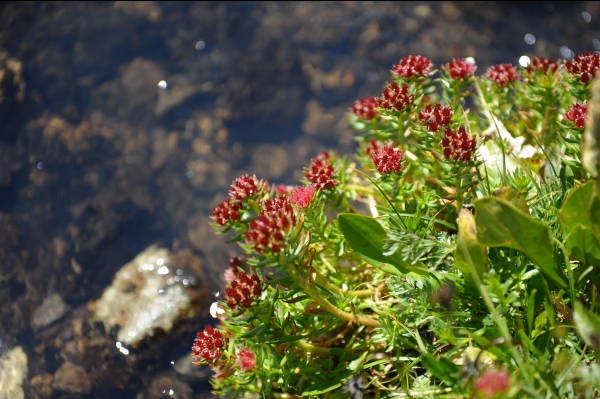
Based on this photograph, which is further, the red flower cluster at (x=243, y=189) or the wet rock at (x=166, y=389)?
the wet rock at (x=166, y=389)

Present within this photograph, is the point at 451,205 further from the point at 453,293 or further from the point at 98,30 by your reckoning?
the point at 98,30

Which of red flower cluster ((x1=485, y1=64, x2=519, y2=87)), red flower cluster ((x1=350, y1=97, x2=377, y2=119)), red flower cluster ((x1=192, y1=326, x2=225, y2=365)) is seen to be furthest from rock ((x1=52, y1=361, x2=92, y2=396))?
red flower cluster ((x1=485, y1=64, x2=519, y2=87))

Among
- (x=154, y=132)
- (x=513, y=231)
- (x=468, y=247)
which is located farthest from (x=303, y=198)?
(x=154, y=132)

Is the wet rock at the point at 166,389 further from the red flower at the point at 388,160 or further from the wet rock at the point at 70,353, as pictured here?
the red flower at the point at 388,160

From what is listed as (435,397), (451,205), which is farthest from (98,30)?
(435,397)

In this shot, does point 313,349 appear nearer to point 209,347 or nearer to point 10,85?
point 209,347

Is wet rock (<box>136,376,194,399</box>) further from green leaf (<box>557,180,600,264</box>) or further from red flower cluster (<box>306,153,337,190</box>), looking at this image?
green leaf (<box>557,180,600,264</box>)

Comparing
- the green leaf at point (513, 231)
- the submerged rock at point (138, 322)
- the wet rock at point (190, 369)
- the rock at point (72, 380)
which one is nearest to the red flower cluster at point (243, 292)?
the green leaf at point (513, 231)
